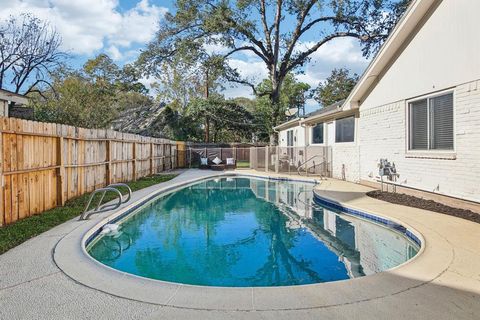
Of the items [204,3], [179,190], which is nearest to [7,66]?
[204,3]

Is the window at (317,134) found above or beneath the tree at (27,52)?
beneath

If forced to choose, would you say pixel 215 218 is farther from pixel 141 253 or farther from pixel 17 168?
pixel 17 168

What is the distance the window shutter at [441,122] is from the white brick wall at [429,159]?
28cm

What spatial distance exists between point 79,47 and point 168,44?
609cm

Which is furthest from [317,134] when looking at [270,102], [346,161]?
[270,102]

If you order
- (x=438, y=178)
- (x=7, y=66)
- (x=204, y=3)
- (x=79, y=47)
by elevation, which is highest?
(x=204, y=3)

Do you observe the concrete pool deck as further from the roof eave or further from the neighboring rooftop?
the neighboring rooftop

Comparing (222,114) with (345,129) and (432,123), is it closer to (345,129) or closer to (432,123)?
(345,129)

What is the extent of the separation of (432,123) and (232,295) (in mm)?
6752

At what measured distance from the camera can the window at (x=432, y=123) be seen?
284 inches

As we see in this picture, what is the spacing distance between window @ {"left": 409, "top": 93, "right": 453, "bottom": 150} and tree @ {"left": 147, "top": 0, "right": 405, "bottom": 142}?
662 inches

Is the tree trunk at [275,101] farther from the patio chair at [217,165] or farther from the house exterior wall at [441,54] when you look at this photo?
the house exterior wall at [441,54]

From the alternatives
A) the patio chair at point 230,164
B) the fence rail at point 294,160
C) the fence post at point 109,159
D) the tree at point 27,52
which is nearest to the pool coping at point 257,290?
the fence post at point 109,159

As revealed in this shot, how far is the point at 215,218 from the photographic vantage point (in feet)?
28.3
